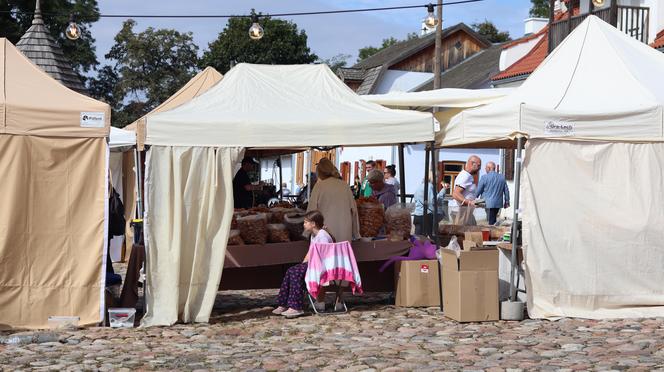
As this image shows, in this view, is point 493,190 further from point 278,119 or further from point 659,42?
point 659,42

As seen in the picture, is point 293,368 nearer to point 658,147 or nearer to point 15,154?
point 15,154

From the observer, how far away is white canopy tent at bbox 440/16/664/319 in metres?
10.6

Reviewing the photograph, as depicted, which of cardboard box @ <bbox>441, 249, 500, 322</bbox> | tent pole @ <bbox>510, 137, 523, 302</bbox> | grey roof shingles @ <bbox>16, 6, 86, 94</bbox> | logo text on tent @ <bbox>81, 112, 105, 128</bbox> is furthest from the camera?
grey roof shingles @ <bbox>16, 6, 86, 94</bbox>

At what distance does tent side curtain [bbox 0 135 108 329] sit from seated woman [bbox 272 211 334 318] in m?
2.00

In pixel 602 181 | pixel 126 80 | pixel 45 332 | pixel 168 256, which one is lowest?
pixel 45 332

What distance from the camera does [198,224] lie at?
1059cm

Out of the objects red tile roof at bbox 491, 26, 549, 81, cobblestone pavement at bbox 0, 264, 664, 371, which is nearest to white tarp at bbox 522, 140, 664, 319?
cobblestone pavement at bbox 0, 264, 664, 371

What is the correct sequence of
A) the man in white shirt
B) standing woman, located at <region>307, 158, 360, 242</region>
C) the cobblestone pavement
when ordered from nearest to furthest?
the cobblestone pavement < standing woman, located at <region>307, 158, 360, 242</region> < the man in white shirt

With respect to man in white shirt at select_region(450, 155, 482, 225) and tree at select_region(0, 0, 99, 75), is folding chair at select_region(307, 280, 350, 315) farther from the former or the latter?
tree at select_region(0, 0, 99, 75)

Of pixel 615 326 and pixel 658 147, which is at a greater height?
pixel 658 147

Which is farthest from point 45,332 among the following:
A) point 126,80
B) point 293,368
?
point 126,80

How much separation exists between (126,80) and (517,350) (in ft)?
177

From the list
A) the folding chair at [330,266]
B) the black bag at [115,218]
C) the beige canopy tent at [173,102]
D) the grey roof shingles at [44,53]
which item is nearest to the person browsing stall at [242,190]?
the beige canopy tent at [173,102]

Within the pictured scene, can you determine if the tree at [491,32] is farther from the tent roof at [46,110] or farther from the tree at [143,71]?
the tent roof at [46,110]
